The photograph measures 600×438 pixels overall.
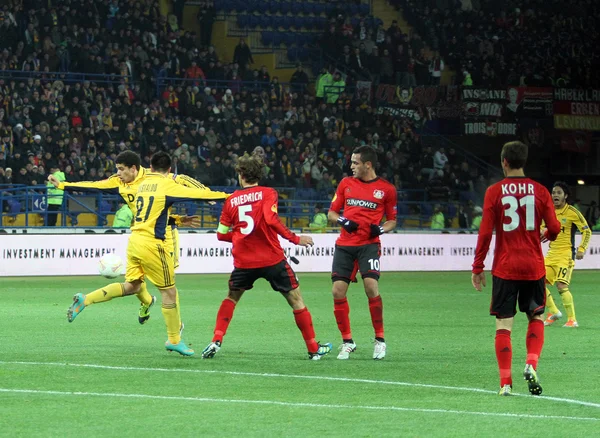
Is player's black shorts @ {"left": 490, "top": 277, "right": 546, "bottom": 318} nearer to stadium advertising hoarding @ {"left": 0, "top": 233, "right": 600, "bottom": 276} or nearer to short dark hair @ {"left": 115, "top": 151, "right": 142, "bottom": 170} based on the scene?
short dark hair @ {"left": 115, "top": 151, "right": 142, "bottom": 170}

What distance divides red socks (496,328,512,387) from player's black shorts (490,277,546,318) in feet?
0.50

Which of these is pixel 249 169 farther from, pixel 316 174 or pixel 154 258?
pixel 316 174

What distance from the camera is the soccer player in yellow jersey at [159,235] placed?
11.2m

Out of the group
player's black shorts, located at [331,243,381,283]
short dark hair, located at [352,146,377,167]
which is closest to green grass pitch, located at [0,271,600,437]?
player's black shorts, located at [331,243,381,283]

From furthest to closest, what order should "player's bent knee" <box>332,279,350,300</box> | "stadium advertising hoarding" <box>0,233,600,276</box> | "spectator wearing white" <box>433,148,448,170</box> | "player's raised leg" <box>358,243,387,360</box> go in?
"spectator wearing white" <box>433,148,448,170</box> → "stadium advertising hoarding" <box>0,233,600,276</box> → "player's bent knee" <box>332,279,350,300</box> → "player's raised leg" <box>358,243,387,360</box>

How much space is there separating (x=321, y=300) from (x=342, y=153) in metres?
16.5

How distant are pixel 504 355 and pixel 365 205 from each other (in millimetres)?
3265

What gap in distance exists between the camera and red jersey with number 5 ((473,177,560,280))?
340 inches

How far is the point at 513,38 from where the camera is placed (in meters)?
42.5

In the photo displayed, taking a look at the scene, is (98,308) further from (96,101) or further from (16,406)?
(96,101)

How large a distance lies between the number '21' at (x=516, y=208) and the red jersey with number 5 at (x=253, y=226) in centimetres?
271

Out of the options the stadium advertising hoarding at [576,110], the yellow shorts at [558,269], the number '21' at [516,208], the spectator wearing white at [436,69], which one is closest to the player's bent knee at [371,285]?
the number '21' at [516,208]

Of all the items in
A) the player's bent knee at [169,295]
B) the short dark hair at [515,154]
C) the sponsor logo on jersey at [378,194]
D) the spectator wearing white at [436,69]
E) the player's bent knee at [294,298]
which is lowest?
the player's bent knee at [169,295]

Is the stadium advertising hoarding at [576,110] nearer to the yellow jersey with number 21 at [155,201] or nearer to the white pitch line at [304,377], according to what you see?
the yellow jersey with number 21 at [155,201]
